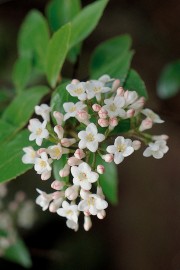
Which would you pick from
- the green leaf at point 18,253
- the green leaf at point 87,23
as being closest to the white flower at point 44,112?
the green leaf at point 87,23

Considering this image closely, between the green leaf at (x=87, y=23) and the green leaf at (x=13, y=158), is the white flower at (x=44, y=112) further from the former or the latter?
the green leaf at (x=87, y=23)

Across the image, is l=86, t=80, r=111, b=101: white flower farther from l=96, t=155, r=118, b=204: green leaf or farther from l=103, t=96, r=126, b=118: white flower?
l=96, t=155, r=118, b=204: green leaf

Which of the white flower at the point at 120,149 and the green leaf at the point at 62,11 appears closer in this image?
the white flower at the point at 120,149

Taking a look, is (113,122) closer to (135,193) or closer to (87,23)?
(87,23)

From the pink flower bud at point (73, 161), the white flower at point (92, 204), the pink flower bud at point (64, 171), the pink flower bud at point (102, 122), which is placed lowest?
the white flower at point (92, 204)

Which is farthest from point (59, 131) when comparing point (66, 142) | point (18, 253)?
point (18, 253)

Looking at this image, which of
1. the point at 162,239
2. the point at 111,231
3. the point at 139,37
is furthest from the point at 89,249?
the point at 139,37
